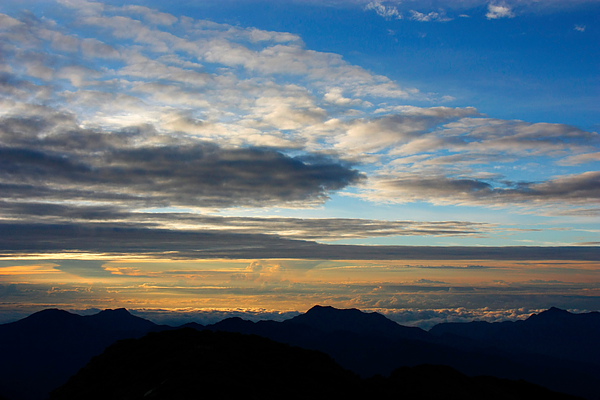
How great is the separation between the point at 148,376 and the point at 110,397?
1323 cm

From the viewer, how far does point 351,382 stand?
16212cm

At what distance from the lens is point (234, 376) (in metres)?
125

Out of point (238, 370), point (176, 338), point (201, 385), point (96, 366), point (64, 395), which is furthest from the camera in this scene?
point (176, 338)

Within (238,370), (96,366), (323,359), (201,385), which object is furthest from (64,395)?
(323,359)

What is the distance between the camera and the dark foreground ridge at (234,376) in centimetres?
11625

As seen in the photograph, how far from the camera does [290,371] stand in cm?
15862

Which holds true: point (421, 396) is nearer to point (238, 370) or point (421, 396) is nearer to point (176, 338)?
point (238, 370)

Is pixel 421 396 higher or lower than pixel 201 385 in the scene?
lower

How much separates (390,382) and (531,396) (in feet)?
223

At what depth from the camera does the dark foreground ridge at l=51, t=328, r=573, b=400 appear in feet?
381

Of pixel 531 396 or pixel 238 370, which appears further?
pixel 531 396

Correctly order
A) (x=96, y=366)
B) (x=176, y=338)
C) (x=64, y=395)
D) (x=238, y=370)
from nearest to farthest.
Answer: (x=238, y=370) < (x=64, y=395) < (x=96, y=366) < (x=176, y=338)

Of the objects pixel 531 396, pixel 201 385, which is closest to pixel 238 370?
pixel 201 385

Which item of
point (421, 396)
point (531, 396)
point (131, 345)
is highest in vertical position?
point (131, 345)
